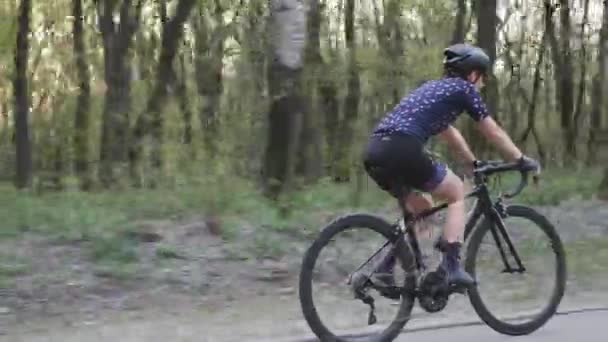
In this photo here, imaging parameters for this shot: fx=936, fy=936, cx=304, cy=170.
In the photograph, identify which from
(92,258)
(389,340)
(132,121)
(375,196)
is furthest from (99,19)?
(389,340)

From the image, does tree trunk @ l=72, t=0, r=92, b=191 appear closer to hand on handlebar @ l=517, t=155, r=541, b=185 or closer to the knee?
the knee

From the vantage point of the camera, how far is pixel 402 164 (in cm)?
553

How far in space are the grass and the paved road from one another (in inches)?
57.9

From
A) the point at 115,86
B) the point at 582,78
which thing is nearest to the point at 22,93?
the point at 115,86

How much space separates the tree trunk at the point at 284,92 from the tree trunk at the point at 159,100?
123 centimetres

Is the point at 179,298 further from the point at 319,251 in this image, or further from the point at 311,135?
the point at 311,135

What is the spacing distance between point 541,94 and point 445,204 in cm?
2989

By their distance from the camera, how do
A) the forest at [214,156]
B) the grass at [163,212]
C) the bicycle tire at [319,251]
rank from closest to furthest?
the bicycle tire at [319,251] < the forest at [214,156] < the grass at [163,212]

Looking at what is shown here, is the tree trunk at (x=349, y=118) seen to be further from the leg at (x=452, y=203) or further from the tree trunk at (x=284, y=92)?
the leg at (x=452, y=203)

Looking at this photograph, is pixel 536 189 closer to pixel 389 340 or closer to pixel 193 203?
pixel 193 203

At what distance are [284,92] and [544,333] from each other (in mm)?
4508

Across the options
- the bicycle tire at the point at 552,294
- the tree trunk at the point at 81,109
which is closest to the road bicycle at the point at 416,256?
the bicycle tire at the point at 552,294

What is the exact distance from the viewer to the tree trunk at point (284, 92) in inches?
374

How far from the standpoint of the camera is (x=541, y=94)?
3441 cm
